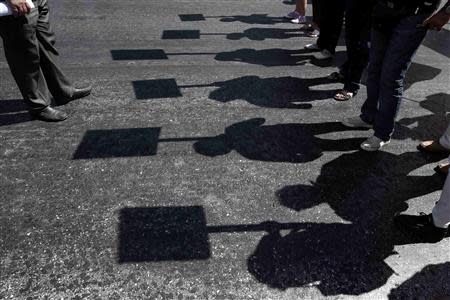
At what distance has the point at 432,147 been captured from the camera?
338cm

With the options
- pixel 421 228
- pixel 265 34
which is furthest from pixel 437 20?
pixel 265 34

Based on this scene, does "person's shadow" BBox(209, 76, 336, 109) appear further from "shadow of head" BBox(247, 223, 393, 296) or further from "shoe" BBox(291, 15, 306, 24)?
"shoe" BBox(291, 15, 306, 24)

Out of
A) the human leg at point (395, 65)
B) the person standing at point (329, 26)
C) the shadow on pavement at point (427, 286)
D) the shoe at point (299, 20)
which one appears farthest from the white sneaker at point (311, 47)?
the shadow on pavement at point (427, 286)

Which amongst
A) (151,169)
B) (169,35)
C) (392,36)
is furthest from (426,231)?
(169,35)

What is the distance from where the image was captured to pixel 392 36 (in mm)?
2918

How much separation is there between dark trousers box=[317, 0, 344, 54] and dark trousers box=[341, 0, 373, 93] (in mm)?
884

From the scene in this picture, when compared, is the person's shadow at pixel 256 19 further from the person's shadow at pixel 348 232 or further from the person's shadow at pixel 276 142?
the person's shadow at pixel 348 232

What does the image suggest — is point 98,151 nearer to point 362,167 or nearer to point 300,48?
point 362,167

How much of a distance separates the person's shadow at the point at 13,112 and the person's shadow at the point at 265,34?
3497 mm

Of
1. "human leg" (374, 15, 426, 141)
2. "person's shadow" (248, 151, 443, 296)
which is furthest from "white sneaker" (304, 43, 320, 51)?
"person's shadow" (248, 151, 443, 296)

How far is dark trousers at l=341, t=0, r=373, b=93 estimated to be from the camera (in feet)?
12.4

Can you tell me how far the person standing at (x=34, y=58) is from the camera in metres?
3.26

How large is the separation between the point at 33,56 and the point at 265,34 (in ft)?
13.3

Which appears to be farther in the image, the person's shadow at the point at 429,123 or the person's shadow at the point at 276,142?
the person's shadow at the point at 429,123
